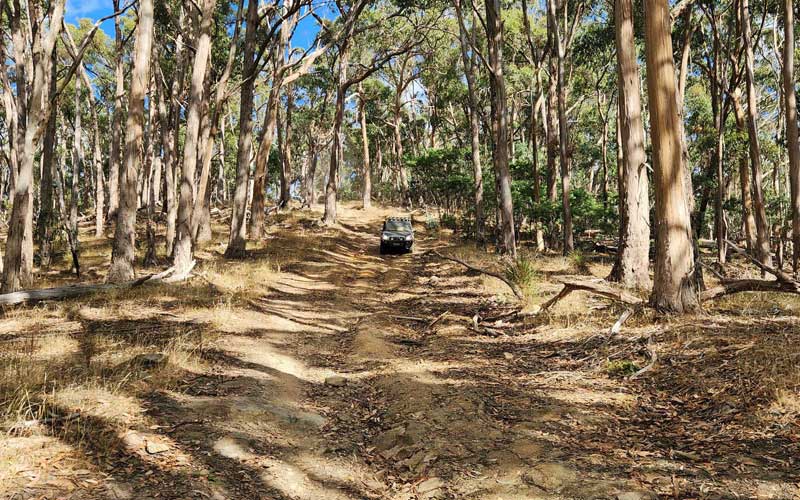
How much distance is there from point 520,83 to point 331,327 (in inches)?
1136

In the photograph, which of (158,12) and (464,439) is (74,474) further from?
(158,12)

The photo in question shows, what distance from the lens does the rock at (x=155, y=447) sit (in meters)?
3.82

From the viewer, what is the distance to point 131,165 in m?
11.1

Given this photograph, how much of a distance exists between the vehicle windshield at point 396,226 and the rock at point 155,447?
17544mm

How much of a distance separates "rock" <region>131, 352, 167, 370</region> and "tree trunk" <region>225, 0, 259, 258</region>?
34.6ft

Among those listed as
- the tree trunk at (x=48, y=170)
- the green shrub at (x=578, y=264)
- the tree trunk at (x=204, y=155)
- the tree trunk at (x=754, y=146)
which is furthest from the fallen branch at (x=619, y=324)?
the tree trunk at (x=48, y=170)

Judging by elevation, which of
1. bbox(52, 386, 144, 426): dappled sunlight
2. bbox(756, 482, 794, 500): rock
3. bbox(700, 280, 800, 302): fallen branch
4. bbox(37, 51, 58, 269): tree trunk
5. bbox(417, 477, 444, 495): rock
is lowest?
bbox(417, 477, 444, 495): rock

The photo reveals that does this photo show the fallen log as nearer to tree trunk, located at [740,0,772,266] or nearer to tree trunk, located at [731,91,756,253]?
tree trunk, located at [740,0,772,266]

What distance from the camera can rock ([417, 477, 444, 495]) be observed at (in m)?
3.72

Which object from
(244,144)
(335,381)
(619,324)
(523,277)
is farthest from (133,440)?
(244,144)

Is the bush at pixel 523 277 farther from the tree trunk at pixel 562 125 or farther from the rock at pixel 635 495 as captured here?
the tree trunk at pixel 562 125

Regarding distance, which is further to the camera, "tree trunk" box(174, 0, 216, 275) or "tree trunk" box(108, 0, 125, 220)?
"tree trunk" box(108, 0, 125, 220)

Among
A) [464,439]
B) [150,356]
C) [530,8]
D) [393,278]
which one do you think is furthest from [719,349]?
[530,8]

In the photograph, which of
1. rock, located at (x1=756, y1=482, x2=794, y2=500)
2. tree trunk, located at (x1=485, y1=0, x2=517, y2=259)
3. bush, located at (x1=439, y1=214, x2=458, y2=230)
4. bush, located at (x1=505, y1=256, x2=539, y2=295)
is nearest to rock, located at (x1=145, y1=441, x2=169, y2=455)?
rock, located at (x1=756, y1=482, x2=794, y2=500)
